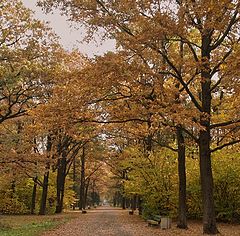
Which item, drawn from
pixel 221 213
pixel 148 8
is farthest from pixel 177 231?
pixel 148 8

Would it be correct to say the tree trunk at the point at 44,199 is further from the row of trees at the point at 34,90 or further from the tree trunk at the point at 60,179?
the row of trees at the point at 34,90

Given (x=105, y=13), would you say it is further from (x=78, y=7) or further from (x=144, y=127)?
(x=144, y=127)

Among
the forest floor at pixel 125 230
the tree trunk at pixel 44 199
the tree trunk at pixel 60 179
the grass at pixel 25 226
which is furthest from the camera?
the tree trunk at pixel 60 179

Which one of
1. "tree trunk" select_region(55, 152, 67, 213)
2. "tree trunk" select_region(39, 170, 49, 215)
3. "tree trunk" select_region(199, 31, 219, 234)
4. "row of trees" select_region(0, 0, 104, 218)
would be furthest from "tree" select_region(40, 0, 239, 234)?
"tree trunk" select_region(55, 152, 67, 213)

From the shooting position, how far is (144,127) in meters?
16.3

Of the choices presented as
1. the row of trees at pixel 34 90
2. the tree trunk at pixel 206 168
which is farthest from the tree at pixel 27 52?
the tree trunk at pixel 206 168

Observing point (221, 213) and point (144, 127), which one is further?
point (221, 213)

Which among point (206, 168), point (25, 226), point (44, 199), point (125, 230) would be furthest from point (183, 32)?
point (44, 199)

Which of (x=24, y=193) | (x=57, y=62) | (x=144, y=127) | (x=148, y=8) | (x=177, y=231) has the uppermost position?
(x=57, y=62)

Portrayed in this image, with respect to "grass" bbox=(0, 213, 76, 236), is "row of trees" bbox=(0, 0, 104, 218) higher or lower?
higher

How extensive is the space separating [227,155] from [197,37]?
7.27m

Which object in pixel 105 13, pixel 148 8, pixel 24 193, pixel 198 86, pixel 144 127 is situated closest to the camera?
pixel 148 8

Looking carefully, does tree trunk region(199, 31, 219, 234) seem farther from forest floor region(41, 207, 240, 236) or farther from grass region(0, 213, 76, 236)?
grass region(0, 213, 76, 236)

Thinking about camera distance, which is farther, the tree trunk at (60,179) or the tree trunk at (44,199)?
the tree trunk at (60,179)
